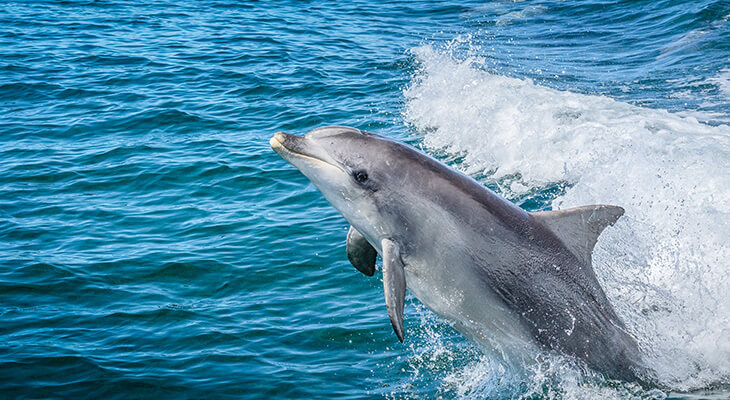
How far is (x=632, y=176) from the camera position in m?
11.4

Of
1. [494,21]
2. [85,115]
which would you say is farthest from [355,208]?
[494,21]

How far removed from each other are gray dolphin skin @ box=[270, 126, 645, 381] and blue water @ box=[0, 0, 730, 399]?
52 centimetres

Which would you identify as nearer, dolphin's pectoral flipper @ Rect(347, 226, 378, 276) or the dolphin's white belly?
the dolphin's white belly

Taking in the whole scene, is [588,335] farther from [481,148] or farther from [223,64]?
[223,64]

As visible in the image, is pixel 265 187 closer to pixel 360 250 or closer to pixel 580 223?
pixel 360 250

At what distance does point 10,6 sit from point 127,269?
21.6m

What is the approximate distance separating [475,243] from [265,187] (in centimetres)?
684

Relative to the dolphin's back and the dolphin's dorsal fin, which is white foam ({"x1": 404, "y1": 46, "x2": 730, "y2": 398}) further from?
the dolphin's dorsal fin

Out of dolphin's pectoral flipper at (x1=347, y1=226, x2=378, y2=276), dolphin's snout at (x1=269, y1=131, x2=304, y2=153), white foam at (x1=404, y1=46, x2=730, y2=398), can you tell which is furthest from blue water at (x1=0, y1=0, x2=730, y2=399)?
dolphin's snout at (x1=269, y1=131, x2=304, y2=153)

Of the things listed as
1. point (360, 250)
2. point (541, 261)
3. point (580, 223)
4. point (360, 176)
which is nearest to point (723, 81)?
point (580, 223)

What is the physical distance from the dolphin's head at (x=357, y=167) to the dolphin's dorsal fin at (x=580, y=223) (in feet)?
4.20

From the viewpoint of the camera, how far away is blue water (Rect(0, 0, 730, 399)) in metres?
7.74

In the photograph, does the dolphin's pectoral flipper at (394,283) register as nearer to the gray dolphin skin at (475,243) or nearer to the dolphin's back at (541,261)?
the gray dolphin skin at (475,243)

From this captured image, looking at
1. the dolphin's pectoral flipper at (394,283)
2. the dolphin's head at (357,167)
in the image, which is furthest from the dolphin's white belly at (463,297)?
the dolphin's head at (357,167)
